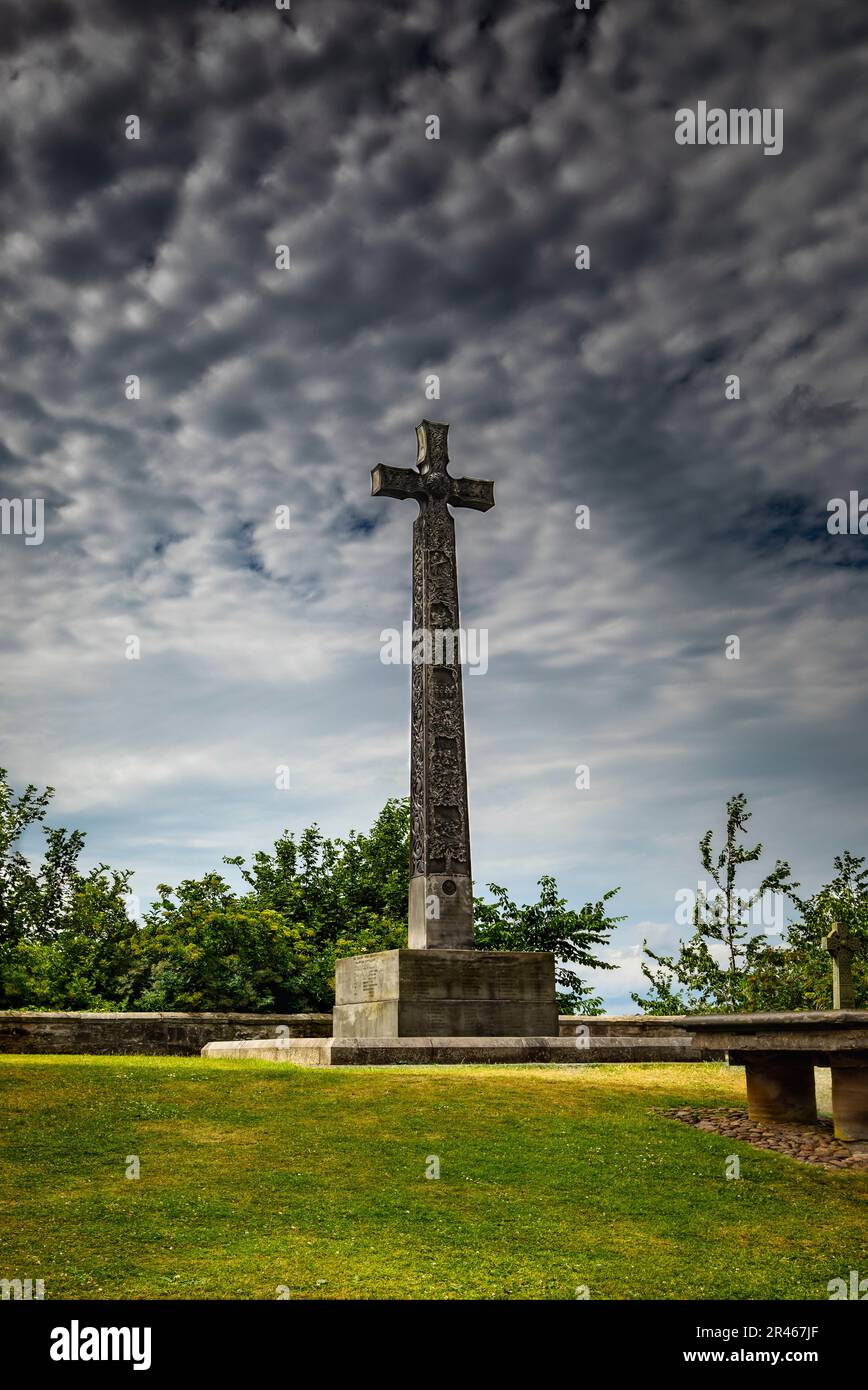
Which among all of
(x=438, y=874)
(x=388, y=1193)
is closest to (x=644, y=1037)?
(x=438, y=874)

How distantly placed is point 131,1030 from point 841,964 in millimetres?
10235

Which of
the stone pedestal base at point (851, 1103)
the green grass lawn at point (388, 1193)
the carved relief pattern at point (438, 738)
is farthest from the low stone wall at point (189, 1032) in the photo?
the stone pedestal base at point (851, 1103)

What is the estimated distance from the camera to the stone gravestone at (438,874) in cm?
1656

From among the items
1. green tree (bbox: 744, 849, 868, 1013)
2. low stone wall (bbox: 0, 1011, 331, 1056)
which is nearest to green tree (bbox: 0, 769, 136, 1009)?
low stone wall (bbox: 0, 1011, 331, 1056)

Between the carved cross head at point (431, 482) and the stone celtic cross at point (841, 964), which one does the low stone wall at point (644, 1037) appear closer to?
the stone celtic cross at point (841, 964)

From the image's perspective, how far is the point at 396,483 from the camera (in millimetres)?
19938

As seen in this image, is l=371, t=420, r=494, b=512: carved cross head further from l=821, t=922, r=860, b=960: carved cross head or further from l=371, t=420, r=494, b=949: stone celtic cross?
→ l=821, t=922, r=860, b=960: carved cross head

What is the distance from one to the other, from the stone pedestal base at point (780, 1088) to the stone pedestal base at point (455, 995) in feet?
17.4

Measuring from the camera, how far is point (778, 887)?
28.1 meters

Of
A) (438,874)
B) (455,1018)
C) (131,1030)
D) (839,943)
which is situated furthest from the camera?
(438,874)

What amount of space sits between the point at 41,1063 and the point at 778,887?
19.8 metres

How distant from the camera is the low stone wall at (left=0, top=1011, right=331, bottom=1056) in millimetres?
17203

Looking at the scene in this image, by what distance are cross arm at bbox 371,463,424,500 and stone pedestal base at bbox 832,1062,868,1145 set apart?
1195 centimetres

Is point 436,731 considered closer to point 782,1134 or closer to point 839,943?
point 839,943
